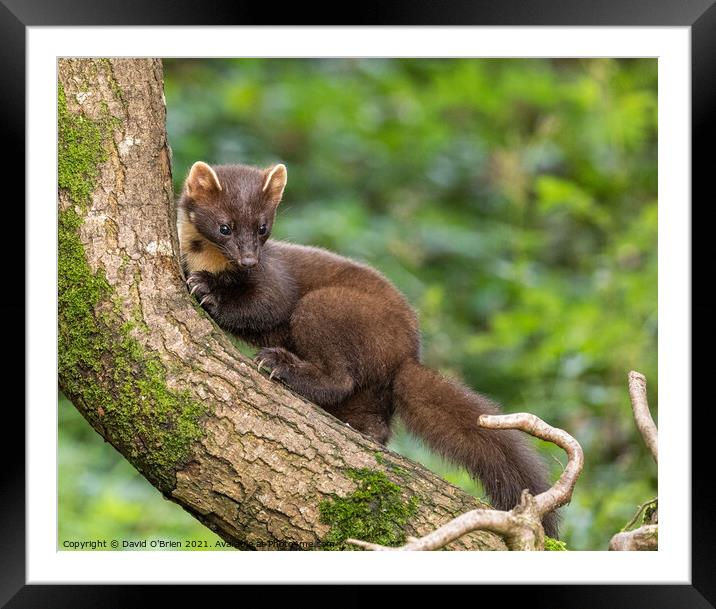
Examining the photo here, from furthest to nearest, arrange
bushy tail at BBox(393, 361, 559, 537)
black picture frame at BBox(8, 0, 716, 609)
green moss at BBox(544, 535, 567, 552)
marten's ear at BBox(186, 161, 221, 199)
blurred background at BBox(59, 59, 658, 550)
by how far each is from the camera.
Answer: blurred background at BBox(59, 59, 658, 550) → marten's ear at BBox(186, 161, 221, 199) → bushy tail at BBox(393, 361, 559, 537) → green moss at BBox(544, 535, 567, 552) → black picture frame at BBox(8, 0, 716, 609)

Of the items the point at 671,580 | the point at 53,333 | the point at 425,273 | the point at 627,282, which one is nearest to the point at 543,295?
the point at 627,282

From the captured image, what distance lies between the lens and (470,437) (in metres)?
4.86

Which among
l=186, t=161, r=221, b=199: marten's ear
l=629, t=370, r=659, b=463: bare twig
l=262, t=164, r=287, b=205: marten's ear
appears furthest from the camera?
l=262, t=164, r=287, b=205: marten's ear

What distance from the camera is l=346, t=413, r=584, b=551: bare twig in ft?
12.1

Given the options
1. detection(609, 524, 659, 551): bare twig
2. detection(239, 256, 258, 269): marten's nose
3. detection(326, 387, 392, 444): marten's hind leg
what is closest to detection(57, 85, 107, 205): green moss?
detection(239, 256, 258, 269): marten's nose

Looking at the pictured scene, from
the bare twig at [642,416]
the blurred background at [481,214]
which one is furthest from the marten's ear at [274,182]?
the bare twig at [642,416]

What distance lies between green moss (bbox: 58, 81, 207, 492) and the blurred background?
2.44 m

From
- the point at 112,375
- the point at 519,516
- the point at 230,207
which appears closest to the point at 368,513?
the point at 519,516

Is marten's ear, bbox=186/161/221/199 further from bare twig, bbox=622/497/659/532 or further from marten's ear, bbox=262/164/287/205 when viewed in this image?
bare twig, bbox=622/497/659/532

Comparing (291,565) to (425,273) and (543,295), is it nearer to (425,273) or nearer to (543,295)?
(543,295)

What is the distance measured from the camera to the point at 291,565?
3.95 metres
